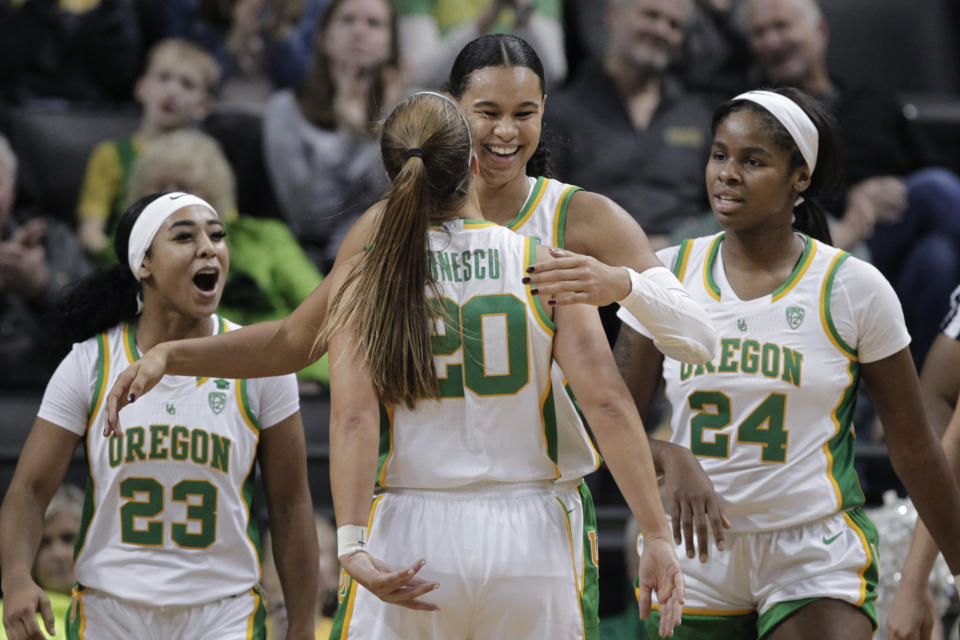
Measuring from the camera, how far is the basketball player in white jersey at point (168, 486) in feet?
12.7

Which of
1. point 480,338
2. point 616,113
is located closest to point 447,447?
point 480,338

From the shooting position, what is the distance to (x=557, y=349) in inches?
117

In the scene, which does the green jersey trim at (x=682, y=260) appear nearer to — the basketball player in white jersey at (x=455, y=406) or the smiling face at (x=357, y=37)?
the basketball player in white jersey at (x=455, y=406)

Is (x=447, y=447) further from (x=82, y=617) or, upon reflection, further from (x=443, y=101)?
(x=82, y=617)

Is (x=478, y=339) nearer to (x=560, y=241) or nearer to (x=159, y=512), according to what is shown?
(x=560, y=241)

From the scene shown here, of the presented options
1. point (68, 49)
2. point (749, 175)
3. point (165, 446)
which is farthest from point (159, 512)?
point (68, 49)

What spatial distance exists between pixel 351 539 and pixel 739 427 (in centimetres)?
128

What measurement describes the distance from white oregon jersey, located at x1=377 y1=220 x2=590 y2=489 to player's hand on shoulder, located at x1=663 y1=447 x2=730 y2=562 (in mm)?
626

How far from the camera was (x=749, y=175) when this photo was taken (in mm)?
3764

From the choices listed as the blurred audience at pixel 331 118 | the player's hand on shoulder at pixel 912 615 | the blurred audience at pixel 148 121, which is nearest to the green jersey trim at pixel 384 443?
the player's hand on shoulder at pixel 912 615

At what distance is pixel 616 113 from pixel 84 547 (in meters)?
4.34

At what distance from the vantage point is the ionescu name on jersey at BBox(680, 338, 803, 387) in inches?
143

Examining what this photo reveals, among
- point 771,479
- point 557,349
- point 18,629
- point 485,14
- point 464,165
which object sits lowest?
point 18,629

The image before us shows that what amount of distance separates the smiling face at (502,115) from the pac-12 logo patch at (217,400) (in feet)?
3.63
